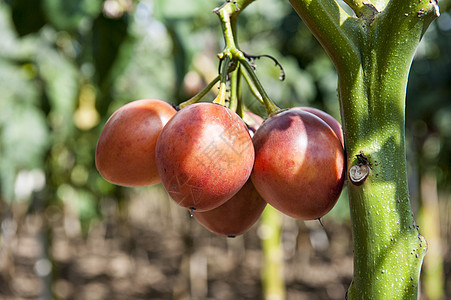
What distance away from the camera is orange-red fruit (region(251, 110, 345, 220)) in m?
0.66

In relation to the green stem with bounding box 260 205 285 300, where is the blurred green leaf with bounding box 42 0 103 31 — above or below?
above

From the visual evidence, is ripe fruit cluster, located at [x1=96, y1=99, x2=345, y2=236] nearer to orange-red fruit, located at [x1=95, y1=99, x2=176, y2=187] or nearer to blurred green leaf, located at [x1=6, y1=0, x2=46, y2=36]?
orange-red fruit, located at [x1=95, y1=99, x2=176, y2=187]

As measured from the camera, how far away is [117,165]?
771 mm

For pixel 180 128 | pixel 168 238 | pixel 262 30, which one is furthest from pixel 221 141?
pixel 168 238

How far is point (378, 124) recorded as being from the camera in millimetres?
603

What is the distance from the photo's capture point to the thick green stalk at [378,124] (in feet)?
1.91

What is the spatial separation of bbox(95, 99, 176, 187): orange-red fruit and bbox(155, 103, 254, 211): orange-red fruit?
9 cm

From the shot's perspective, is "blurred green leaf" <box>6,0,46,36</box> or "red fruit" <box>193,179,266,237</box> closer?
"red fruit" <box>193,179,266,237</box>

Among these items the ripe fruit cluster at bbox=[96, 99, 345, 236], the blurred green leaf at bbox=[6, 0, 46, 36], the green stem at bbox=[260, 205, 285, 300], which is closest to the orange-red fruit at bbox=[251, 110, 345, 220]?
the ripe fruit cluster at bbox=[96, 99, 345, 236]

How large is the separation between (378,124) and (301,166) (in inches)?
4.7

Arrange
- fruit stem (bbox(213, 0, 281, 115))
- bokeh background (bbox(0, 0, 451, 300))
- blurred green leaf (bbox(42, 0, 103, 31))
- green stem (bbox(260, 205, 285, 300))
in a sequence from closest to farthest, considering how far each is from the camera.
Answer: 1. fruit stem (bbox(213, 0, 281, 115))
2. blurred green leaf (bbox(42, 0, 103, 31))
3. bokeh background (bbox(0, 0, 451, 300))
4. green stem (bbox(260, 205, 285, 300))

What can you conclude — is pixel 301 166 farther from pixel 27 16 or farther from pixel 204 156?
pixel 27 16

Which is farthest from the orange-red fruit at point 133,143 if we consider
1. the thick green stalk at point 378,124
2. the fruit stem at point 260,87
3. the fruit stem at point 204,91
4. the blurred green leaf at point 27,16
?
the blurred green leaf at point 27,16

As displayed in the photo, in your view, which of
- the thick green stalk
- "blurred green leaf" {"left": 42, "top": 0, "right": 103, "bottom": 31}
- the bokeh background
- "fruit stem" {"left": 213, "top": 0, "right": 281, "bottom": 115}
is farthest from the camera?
the bokeh background
